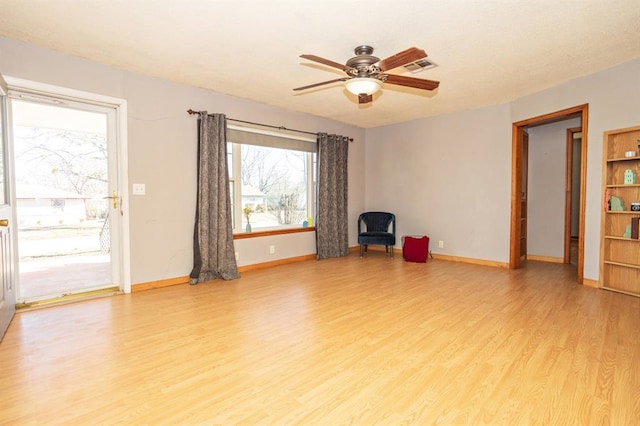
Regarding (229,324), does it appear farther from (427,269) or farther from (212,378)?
(427,269)

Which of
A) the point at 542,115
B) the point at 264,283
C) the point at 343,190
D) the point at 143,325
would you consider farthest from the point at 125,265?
the point at 542,115

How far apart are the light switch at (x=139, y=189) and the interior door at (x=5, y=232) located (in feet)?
3.44

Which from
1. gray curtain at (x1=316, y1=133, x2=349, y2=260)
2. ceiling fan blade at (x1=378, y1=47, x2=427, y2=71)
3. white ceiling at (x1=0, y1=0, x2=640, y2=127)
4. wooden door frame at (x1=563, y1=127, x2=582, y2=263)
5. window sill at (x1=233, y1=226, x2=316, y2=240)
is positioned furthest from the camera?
gray curtain at (x1=316, y1=133, x2=349, y2=260)

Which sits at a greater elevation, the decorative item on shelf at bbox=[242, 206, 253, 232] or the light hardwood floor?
the decorative item on shelf at bbox=[242, 206, 253, 232]

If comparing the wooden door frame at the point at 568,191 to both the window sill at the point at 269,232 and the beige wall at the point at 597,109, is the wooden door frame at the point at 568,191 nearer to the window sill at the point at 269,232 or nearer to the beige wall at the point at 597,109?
the beige wall at the point at 597,109

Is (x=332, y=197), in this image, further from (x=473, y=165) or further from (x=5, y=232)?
(x=5, y=232)

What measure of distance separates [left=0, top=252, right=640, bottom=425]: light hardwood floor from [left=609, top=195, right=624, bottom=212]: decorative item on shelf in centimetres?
96

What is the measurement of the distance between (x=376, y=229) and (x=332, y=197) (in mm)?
1151

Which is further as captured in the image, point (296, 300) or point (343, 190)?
point (343, 190)

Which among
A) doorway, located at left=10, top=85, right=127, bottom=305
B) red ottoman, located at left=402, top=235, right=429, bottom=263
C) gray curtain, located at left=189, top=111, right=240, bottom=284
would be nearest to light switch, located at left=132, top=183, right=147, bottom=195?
doorway, located at left=10, top=85, right=127, bottom=305

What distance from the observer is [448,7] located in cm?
243

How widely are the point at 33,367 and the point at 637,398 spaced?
3548mm

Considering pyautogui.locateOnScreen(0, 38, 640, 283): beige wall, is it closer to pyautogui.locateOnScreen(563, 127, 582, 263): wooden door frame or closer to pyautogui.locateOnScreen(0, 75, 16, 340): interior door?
pyautogui.locateOnScreen(0, 75, 16, 340): interior door

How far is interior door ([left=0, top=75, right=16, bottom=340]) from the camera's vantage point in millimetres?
2627
